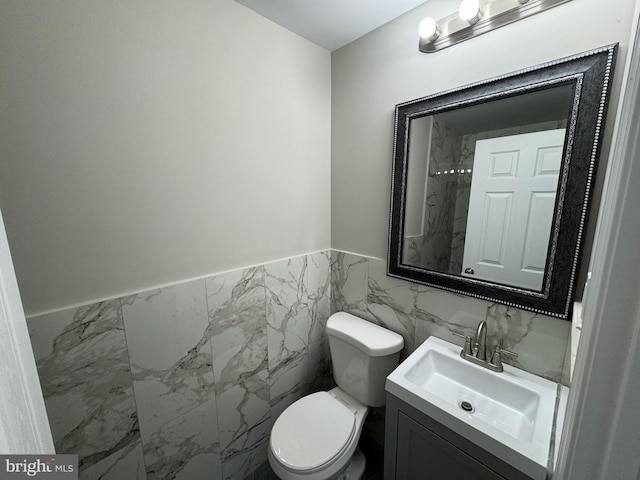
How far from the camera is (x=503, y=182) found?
3.43 feet

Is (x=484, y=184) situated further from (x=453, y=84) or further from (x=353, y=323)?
(x=353, y=323)

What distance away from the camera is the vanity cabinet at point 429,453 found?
2.62 feet

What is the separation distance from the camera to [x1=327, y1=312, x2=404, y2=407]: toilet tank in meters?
1.31

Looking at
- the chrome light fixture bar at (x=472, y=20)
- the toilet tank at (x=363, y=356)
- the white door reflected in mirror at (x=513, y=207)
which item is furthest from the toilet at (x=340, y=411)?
the chrome light fixture bar at (x=472, y=20)

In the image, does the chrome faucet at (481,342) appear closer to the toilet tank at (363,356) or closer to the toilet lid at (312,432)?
the toilet tank at (363,356)

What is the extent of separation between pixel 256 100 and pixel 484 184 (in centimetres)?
111

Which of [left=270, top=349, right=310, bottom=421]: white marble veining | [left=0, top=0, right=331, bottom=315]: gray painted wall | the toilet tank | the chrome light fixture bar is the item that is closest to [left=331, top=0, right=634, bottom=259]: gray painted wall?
the chrome light fixture bar

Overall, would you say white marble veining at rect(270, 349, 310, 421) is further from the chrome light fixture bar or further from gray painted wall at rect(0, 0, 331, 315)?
the chrome light fixture bar

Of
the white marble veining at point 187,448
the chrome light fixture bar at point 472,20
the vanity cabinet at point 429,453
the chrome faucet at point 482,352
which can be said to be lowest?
the white marble veining at point 187,448

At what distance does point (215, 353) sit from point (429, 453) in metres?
0.97

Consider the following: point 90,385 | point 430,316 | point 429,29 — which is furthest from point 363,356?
point 429,29

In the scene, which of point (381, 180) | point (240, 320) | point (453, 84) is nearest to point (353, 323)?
point (240, 320)

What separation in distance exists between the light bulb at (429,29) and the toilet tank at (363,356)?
1.41m

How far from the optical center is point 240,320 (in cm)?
126
